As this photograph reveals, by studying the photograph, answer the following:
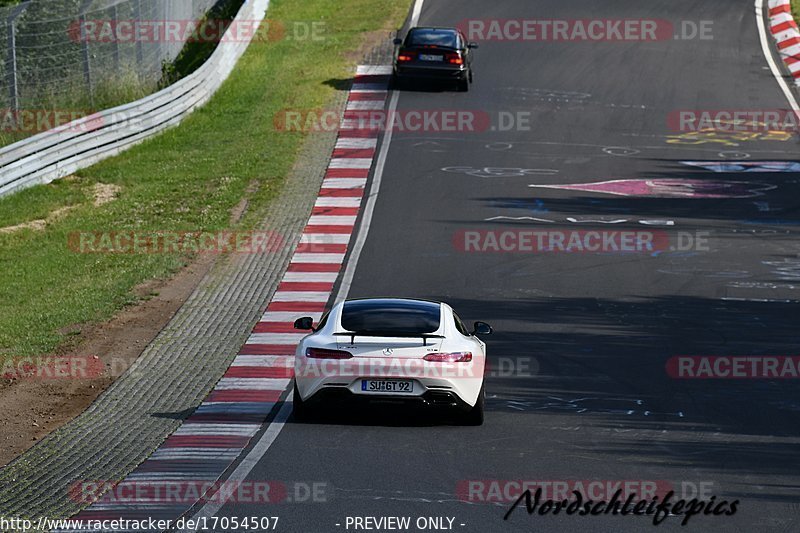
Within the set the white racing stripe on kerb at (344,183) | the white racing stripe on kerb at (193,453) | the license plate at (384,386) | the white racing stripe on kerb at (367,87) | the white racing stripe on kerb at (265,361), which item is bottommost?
the white racing stripe on kerb at (265,361)

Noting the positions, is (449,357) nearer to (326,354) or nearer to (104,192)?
(326,354)

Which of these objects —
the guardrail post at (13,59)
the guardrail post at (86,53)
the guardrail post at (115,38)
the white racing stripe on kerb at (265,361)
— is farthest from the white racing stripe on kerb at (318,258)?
the guardrail post at (115,38)

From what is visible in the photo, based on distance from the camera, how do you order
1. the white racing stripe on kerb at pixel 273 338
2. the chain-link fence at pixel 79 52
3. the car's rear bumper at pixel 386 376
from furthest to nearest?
the chain-link fence at pixel 79 52, the white racing stripe on kerb at pixel 273 338, the car's rear bumper at pixel 386 376

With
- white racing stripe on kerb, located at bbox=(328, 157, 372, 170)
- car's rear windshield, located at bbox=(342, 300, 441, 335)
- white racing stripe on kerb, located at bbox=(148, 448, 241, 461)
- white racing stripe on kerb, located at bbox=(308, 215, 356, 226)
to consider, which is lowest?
white racing stripe on kerb, located at bbox=(308, 215, 356, 226)

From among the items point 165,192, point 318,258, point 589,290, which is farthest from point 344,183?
point 589,290

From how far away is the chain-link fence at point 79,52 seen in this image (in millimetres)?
27781

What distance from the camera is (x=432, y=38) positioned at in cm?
3450

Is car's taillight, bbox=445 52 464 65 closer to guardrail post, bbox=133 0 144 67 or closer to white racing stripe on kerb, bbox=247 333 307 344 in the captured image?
guardrail post, bbox=133 0 144 67

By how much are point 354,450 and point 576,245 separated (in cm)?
1150

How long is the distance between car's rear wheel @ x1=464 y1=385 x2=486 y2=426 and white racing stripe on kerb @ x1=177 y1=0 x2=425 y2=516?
192 centimetres

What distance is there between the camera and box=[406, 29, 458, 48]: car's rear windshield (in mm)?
34156

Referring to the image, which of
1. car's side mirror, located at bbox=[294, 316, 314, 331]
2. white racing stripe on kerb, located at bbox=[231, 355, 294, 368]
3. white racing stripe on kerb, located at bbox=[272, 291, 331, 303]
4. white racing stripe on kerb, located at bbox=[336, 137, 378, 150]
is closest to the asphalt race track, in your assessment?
white racing stripe on kerb, located at bbox=[272, 291, 331, 303]

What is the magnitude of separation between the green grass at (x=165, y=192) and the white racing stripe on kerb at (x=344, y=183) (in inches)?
40.7

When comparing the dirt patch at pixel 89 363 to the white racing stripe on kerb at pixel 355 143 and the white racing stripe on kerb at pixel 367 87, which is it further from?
the white racing stripe on kerb at pixel 367 87
